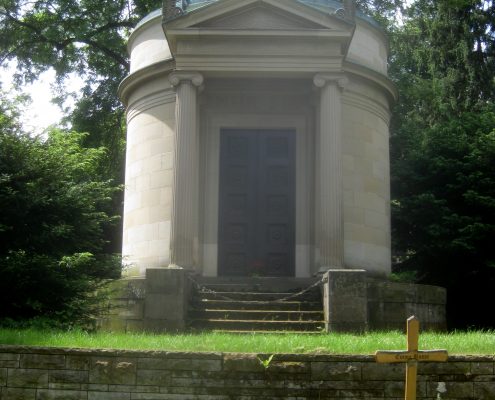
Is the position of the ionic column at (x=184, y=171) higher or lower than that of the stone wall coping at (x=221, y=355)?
higher

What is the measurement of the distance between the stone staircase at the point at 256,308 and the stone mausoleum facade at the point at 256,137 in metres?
1.10

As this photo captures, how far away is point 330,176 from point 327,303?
113 inches

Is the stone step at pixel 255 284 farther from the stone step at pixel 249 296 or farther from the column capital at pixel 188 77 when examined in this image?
the column capital at pixel 188 77

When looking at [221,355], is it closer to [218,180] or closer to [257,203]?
[257,203]

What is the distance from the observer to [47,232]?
11812 mm

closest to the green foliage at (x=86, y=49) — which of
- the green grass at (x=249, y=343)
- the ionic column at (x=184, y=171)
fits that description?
the ionic column at (x=184, y=171)

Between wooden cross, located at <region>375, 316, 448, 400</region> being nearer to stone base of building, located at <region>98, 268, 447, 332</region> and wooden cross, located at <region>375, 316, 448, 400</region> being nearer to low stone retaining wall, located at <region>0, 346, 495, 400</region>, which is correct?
low stone retaining wall, located at <region>0, 346, 495, 400</region>

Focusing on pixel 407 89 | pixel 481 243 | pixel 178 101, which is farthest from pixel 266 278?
pixel 407 89

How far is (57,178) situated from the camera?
1245cm

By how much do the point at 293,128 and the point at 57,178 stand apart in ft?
19.9

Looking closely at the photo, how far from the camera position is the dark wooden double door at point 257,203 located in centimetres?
1608

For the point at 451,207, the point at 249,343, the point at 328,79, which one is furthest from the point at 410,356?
the point at 451,207

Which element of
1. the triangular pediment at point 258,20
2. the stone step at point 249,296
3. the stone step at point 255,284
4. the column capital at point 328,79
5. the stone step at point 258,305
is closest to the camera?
the stone step at point 258,305

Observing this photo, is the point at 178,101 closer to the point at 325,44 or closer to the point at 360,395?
the point at 325,44
